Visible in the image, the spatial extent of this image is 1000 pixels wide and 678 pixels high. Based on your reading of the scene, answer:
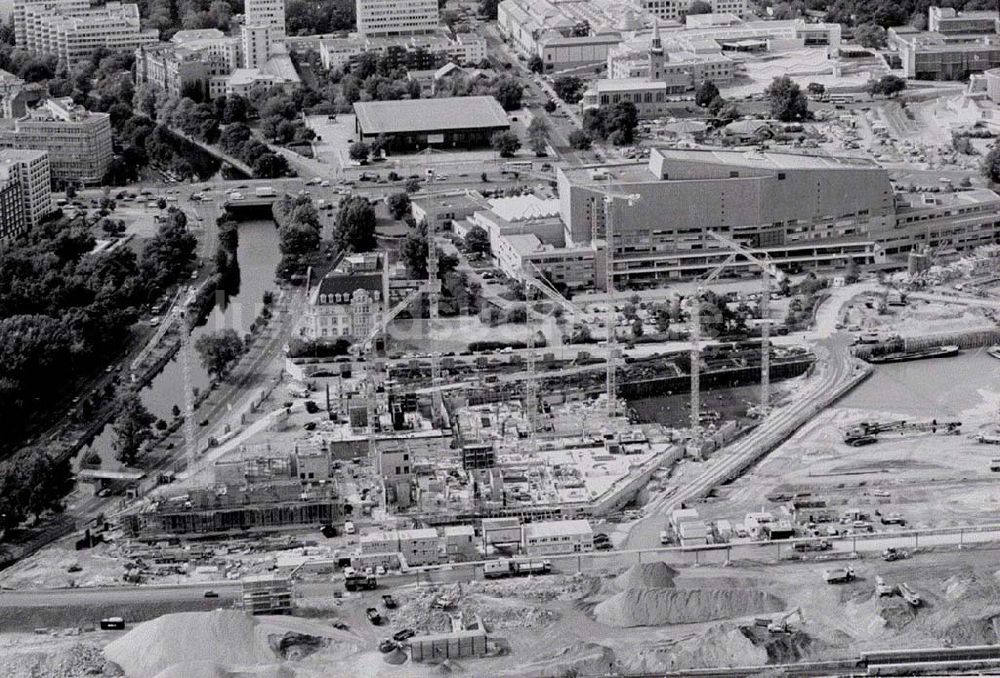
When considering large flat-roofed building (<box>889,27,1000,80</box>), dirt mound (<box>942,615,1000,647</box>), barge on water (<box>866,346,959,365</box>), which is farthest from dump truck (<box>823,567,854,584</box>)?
large flat-roofed building (<box>889,27,1000,80</box>)

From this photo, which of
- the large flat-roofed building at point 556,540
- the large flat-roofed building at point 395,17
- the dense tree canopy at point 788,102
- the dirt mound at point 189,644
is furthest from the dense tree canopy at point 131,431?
the large flat-roofed building at point 395,17

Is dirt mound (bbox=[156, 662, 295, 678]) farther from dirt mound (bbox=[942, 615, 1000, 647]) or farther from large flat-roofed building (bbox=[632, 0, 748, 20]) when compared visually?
large flat-roofed building (bbox=[632, 0, 748, 20])

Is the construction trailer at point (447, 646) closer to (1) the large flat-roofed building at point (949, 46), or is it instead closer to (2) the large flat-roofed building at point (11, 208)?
(2) the large flat-roofed building at point (11, 208)

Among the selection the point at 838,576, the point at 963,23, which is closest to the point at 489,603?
the point at 838,576

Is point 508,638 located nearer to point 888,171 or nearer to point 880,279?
point 880,279

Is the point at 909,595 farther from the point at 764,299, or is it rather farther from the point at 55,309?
the point at 55,309

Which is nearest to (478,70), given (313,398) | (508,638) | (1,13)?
(1,13)
